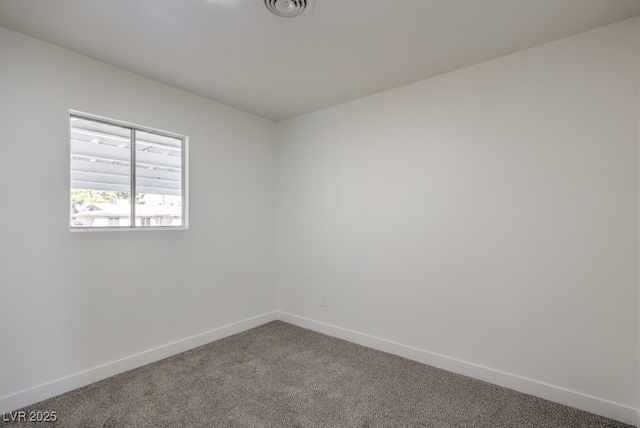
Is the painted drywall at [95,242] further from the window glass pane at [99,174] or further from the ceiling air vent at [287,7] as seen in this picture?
the ceiling air vent at [287,7]

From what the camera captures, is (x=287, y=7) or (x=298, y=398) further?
(x=298, y=398)

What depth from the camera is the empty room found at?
1938 mm

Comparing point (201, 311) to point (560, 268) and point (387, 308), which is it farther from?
point (560, 268)

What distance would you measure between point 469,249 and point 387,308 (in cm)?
92

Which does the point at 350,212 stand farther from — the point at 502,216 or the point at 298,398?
the point at 298,398

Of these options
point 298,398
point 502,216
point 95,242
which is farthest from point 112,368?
point 502,216

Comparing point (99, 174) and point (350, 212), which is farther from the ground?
point (99, 174)

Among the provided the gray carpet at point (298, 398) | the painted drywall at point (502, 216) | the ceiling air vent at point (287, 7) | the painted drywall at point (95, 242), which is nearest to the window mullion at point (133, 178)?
the painted drywall at point (95, 242)

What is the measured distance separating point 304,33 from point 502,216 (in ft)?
6.13

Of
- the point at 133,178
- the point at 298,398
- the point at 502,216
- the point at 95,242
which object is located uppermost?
the point at 133,178

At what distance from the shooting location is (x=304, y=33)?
2.04 m

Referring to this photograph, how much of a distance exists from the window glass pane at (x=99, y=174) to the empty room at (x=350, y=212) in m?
0.01

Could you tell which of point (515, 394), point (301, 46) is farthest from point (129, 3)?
point (515, 394)

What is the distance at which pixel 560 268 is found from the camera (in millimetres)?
2127
